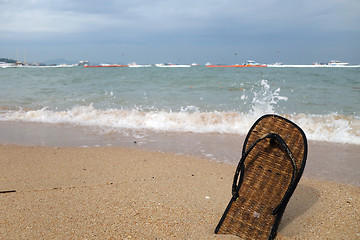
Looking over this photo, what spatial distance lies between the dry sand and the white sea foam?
2314 mm

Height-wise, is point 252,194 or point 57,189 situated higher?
point 252,194

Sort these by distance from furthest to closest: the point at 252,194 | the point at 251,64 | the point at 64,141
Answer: the point at 251,64, the point at 64,141, the point at 252,194

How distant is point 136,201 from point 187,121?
13.7 feet

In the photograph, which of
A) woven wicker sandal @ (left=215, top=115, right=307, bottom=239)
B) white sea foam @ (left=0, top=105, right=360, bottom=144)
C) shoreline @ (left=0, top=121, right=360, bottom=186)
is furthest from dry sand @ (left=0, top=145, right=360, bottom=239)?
white sea foam @ (left=0, top=105, right=360, bottom=144)

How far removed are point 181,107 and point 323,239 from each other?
670 centimetres

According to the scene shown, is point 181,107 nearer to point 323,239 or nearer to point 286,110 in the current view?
point 286,110

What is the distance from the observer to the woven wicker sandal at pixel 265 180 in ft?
6.66

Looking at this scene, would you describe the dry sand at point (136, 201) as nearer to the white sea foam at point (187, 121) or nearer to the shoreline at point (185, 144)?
the shoreline at point (185, 144)

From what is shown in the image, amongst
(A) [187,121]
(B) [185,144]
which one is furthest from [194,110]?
(B) [185,144]

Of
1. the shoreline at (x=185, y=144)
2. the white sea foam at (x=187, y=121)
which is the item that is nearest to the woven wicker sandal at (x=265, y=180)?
the shoreline at (x=185, y=144)

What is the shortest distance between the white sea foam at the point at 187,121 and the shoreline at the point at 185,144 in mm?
381

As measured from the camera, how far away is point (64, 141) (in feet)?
17.0

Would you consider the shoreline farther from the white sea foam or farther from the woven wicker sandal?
the woven wicker sandal

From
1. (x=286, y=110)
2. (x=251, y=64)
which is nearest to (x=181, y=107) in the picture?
(x=286, y=110)
